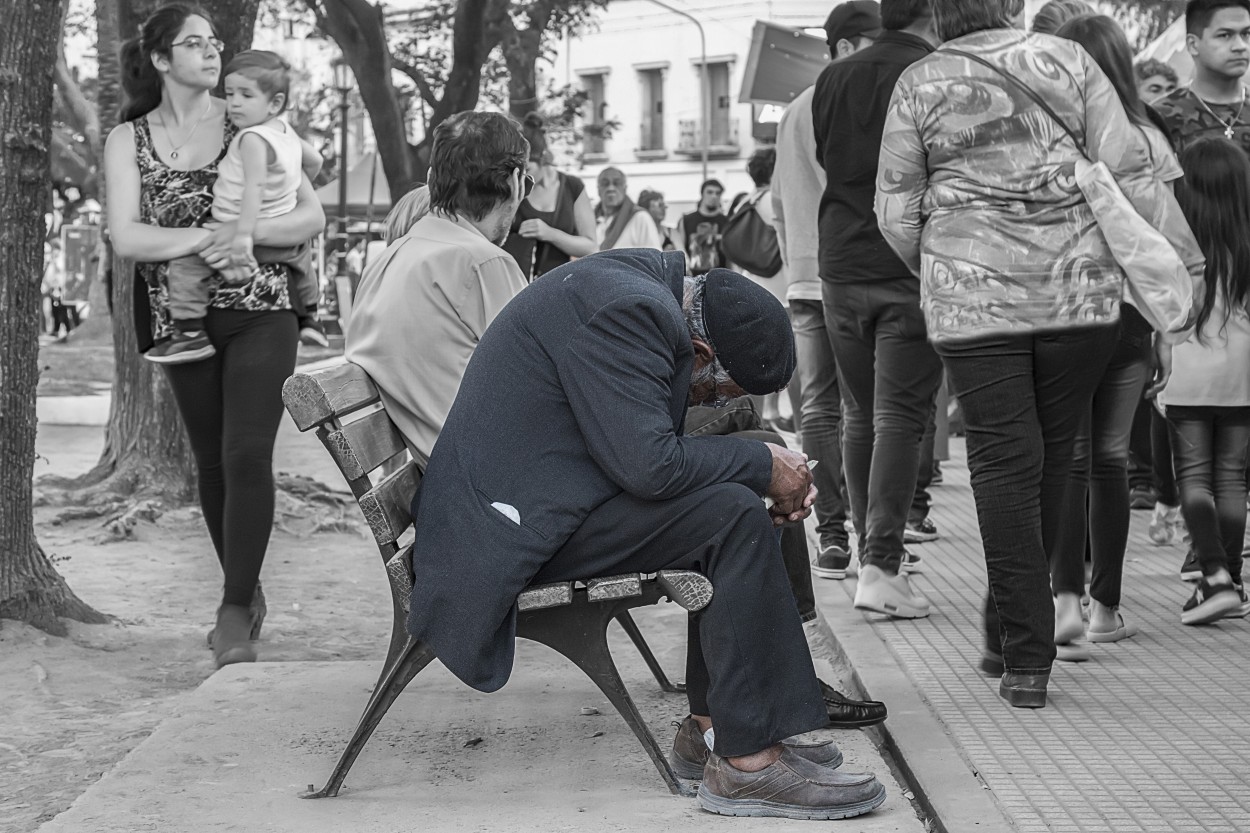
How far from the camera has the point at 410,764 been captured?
3943 mm

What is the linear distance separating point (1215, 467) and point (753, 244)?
4185 millimetres

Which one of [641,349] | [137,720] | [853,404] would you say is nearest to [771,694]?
[641,349]

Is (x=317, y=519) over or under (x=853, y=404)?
under

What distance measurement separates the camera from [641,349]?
329 centimetres

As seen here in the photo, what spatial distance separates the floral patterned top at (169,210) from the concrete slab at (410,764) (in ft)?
3.85

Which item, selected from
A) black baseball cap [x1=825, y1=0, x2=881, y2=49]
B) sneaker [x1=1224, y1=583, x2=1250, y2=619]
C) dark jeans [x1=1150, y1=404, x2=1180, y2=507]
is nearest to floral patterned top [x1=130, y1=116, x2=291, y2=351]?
black baseball cap [x1=825, y1=0, x2=881, y2=49]

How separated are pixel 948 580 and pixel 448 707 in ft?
7.93

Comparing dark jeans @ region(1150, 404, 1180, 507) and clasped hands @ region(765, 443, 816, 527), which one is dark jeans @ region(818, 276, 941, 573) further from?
clasped hands @ region(765, 443, 816, 527)

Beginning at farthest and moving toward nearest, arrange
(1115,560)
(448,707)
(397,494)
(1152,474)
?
1. (1152,474)
2. (1115,560)
3. (448,707)
4. (397,494)

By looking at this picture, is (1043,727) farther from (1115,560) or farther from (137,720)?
(137,720)

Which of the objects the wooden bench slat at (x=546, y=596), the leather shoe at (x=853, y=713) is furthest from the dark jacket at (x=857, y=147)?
the wooden bench slat at (x=546, y=596)

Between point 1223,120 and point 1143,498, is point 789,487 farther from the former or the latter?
point 1143,498

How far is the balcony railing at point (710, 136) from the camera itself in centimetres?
5209

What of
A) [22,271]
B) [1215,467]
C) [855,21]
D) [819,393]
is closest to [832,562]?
[819,393]
